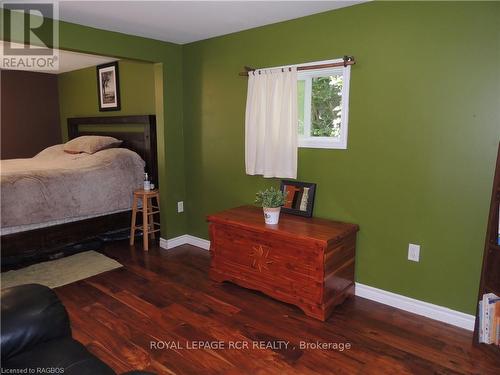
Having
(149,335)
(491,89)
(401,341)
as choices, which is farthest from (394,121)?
(149,335)

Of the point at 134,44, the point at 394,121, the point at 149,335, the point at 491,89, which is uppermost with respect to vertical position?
the point at 134,44

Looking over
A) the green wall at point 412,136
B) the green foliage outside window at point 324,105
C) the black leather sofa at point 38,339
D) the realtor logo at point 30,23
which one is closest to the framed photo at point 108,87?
the realtor logo at point 30,23

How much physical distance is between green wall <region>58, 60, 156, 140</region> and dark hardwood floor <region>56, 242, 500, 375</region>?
2.19 meters

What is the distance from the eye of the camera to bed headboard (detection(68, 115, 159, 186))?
3979mm

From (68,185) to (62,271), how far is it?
2.74 ft

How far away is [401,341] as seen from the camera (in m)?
2.17

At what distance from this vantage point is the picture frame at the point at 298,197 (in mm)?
2836

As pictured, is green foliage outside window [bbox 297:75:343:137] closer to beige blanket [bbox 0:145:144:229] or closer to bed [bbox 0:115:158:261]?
bed [bbox 0:115:158:261]

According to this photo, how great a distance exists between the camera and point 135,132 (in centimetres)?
423

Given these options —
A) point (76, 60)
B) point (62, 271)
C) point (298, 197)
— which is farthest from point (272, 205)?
point (76, 60)

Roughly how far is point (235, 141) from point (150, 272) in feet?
4.83

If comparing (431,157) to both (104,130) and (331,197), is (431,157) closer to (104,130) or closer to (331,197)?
(331,197)

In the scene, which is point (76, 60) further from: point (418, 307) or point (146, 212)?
point (418, 307)

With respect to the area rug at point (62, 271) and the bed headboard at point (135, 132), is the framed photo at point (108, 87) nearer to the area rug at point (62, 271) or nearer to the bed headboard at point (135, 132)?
the bed headboard at point (135, 132)
